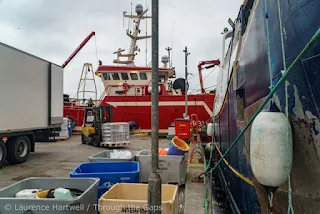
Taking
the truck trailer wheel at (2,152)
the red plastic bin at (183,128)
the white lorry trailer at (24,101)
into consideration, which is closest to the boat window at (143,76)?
the white lorry trailer at (24,101)

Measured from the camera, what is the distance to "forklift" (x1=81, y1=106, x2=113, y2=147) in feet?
42.9

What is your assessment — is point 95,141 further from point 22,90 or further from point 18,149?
point 22,90

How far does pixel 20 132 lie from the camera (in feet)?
28.9

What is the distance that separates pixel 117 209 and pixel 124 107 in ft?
52.3

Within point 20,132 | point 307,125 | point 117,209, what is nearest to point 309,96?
point 307,125

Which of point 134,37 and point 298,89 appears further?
point 134,37

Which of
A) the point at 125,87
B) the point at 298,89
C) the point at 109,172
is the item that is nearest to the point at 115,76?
the point at 125,87

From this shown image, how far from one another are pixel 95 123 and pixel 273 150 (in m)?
12.2

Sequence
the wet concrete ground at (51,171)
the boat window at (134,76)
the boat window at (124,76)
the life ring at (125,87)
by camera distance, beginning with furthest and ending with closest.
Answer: the boat window at (124,76)
the boat window at (134,76)
the life ring at (125,87)
the wet concrete ground at (51,171)

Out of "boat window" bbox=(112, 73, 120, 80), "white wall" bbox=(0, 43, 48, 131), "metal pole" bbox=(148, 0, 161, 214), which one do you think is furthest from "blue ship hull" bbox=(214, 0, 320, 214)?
"boat window" bbox=(112, 73, 120, 80)

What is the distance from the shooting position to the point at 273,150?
1585 mm

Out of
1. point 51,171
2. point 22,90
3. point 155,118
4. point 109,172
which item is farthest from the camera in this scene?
point 22,90

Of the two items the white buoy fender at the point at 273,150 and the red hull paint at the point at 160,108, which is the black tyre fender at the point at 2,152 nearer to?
the white buoy fender at the point at 273,150

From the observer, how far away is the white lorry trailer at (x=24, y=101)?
316 inches
